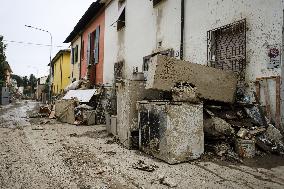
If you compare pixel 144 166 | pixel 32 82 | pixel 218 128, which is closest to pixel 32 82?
pixel 32 82

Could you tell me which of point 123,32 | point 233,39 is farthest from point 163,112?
point 123,32

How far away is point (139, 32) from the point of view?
32.5 ft

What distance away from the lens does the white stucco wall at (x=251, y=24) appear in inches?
198

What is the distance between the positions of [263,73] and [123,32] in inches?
283

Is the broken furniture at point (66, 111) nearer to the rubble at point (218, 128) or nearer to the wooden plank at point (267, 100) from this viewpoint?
the rubble at point (218, 128)

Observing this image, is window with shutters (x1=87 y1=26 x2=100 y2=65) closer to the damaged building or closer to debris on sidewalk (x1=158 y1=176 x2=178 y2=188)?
the damaged building

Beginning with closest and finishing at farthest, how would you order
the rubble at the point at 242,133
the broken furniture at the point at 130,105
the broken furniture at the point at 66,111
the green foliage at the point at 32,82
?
the rubble at the point at 242,133, the broken furniture at the point at 130,105, the broken furniture at the point at 66,111, the green foliage at the point at 32,82

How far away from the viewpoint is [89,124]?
31.0 feet

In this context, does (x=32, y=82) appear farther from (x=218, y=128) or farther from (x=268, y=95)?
(x=268, y=95)

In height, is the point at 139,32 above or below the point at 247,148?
above

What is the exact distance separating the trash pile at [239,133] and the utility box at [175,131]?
16.0 inches

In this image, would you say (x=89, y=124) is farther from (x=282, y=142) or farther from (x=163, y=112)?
(x=282, y=142)

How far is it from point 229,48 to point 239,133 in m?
2.29

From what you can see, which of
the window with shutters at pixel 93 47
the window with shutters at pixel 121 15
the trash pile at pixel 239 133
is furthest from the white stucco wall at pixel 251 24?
the window with shutters at pixel 93 47
